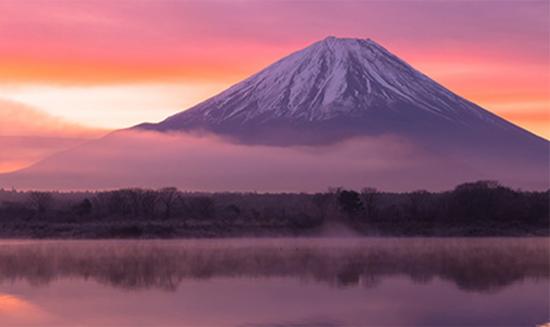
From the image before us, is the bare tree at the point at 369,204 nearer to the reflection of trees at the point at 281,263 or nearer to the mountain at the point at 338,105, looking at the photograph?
the reflection of trees at the point at 281,263

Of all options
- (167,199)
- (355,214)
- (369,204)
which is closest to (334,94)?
(167,199)

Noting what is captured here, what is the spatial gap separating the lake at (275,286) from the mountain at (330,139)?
6227 centimetres

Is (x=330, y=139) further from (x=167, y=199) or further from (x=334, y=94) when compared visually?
(x=167, y=199)

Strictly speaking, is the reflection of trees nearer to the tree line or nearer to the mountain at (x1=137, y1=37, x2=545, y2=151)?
the tree line

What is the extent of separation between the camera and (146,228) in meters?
58.9

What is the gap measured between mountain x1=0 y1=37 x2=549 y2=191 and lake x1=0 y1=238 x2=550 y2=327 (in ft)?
204

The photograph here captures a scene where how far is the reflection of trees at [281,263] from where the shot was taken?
1243 inches

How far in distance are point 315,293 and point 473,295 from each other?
3.89 meters

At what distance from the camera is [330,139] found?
4545 inches

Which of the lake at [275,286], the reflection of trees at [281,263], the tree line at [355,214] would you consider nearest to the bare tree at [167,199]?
the tree line at [355,214]

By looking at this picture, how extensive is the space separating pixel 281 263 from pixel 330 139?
260 ft

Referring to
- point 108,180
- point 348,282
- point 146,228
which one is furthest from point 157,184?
point 348,282

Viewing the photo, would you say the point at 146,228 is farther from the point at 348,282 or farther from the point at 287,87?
the point at 287,87

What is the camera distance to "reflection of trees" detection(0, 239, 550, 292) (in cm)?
3156
